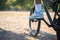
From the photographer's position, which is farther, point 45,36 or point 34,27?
point 34,27

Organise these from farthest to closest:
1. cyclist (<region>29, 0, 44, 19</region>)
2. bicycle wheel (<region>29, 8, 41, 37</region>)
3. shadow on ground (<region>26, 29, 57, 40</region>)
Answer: shadow on ground (<region>26, 29, 57, 40</region>) < bicycle wheel (<region>29, 8, 41, 37</region>) < cyclist (<region>29, 0, 44, 19</region>)

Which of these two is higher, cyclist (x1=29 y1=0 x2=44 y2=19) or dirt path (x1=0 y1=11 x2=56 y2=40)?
cyclist (x1=29 y1=0 x2=44 y2=19)

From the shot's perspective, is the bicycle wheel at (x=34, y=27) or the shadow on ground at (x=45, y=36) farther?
the shadow on ground at (x=45, y=36)

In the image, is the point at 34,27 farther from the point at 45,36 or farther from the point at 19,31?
the point at 45,36

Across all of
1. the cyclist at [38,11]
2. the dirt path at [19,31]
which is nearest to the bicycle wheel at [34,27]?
the dirt path at [19,31]

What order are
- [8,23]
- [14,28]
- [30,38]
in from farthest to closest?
1. [8,23]
2. [14,28]
3. [30,38]

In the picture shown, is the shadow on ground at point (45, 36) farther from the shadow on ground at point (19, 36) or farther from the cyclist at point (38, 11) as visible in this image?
the cyclist at point (38, 11)

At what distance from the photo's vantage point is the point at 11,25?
20.8ft

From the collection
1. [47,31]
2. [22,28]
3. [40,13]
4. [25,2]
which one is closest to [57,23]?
[40,13]

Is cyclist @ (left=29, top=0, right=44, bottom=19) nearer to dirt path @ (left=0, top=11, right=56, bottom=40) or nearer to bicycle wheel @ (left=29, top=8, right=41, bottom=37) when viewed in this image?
bicycle wheel @ (left=29, top=8, right=41, bottom=37)

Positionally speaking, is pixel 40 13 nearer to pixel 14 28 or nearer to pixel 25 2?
pixel 14 28

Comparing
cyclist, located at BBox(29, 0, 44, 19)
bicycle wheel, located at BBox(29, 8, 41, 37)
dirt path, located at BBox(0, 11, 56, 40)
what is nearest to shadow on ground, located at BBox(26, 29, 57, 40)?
dirt path, located at BBox(0, 11, 56, 40)

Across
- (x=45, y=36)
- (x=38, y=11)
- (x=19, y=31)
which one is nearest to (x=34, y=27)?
(x=19, y=31)

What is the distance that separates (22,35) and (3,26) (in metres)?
1.04
